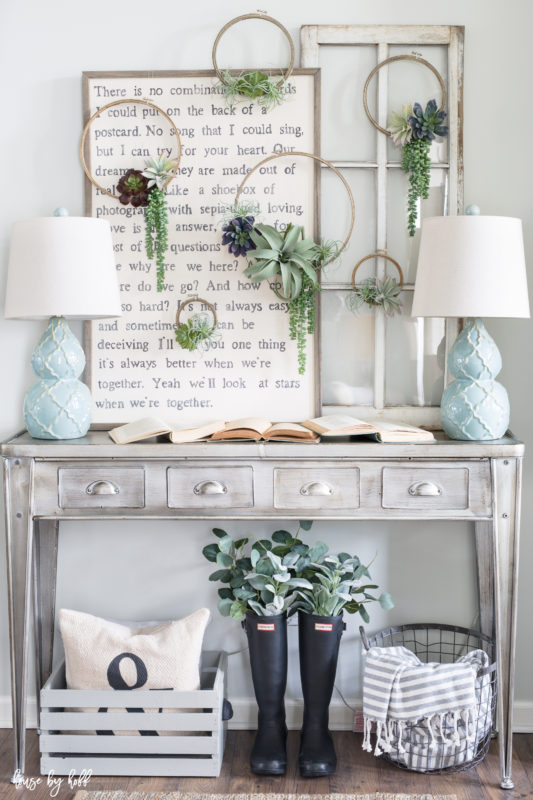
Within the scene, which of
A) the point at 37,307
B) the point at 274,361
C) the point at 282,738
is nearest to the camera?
the point at 37,307

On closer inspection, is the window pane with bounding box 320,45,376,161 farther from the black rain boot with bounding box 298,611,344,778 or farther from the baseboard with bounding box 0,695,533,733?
the baseboard with bounding box 0,695,533,733

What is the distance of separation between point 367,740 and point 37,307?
1.49 meters

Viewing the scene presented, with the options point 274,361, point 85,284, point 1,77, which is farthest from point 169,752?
point 1,77

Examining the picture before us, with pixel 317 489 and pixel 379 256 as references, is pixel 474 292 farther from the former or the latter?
pixel 317 489

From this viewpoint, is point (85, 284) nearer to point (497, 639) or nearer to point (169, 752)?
point (169, 752)

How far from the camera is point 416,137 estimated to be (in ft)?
7.28

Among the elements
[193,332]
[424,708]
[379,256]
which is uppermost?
[379,256]

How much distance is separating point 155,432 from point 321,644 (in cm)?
76

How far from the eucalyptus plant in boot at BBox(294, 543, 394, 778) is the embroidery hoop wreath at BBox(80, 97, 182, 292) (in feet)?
3.30

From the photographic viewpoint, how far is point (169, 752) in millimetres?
2098

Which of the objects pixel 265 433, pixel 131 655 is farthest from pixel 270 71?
pixel 131 655

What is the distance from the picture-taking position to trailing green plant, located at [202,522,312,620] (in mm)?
2137

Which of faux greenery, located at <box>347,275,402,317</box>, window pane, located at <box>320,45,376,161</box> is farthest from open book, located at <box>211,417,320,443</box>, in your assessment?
window pane, located at <box>320,45,376,161</box>

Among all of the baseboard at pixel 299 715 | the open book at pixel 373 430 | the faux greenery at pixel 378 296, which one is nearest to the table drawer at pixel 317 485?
the open book at pixel 373 430
